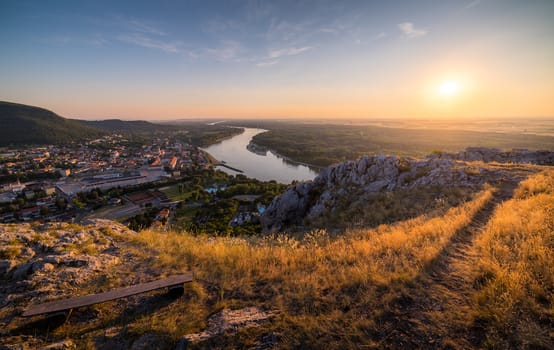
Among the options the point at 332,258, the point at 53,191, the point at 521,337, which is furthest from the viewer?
the point at 53,191

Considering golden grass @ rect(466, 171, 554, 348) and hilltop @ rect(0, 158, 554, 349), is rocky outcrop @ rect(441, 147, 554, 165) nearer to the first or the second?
hilltop @ rect(0, 158, 554, 349)

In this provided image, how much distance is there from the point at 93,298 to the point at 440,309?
4.50m

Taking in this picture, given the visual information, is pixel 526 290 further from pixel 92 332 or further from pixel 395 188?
pixel 395 188

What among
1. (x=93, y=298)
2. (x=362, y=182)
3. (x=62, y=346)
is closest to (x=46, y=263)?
(x=93, y=298)

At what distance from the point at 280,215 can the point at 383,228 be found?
27.6 ft

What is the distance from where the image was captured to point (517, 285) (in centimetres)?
242

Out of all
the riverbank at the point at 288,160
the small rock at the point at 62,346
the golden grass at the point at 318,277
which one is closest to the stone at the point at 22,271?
the golden grass at the point at 318,277

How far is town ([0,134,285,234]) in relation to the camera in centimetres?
2824

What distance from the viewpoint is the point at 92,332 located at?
2518 millimetres

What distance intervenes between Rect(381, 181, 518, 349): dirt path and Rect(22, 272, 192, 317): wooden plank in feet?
9.50

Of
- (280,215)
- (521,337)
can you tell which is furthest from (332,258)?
(280,215)

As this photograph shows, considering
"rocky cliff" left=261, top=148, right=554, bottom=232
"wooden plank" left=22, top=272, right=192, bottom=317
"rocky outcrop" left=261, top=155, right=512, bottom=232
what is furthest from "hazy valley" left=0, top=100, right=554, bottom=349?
"rocky outcrop" left=261, top=155, right=512, bottom=232

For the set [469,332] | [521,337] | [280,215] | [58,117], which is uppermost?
[58,117]

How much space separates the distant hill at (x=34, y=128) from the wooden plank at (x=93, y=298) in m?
134
